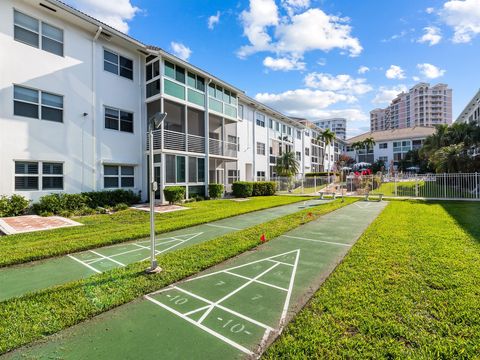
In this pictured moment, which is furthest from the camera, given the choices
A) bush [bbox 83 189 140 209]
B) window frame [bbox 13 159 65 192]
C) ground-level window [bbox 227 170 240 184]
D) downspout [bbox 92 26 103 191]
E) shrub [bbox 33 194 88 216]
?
ground-level window [bbox 227 170 240 184]

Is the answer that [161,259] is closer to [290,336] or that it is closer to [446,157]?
[290,336]

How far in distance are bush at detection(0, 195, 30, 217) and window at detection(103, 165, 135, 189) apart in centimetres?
391

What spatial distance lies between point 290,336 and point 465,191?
831 inches

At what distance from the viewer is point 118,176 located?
50.0 feet

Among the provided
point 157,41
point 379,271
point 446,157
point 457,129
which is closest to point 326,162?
point 457,129

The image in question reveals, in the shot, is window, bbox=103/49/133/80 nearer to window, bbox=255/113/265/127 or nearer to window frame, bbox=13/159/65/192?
window frame, bbox=13/159/65/192

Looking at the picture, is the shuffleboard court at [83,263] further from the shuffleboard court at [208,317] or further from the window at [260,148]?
the window at [260,148]

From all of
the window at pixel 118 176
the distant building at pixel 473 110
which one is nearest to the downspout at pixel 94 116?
the window at pixel 118 176

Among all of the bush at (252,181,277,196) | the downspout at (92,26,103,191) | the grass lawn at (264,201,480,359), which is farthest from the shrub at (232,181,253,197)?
the grass lawn at (264,201,480,359)

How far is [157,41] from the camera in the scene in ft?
54.6

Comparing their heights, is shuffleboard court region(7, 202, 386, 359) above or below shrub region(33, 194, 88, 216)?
below

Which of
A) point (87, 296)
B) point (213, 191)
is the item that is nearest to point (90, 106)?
point (213, 191)

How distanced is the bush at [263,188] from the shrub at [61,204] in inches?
542

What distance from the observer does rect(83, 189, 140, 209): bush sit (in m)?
13.1
